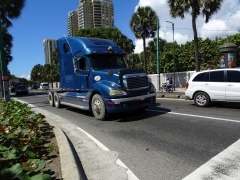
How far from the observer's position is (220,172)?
322cm

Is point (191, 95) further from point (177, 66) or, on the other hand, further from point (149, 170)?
point (177, 66)

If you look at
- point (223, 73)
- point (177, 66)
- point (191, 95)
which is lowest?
point (191, 95)

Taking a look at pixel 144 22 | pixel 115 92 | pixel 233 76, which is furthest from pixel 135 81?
pixel 144 22

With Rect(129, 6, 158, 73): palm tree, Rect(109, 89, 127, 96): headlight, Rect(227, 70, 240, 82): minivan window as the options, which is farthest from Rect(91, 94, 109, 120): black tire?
Rect(129, 6, 158, 73): palm tree

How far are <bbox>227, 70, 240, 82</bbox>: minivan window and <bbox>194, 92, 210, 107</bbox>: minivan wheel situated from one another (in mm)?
1230

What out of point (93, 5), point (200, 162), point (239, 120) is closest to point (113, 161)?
point (200, 162)

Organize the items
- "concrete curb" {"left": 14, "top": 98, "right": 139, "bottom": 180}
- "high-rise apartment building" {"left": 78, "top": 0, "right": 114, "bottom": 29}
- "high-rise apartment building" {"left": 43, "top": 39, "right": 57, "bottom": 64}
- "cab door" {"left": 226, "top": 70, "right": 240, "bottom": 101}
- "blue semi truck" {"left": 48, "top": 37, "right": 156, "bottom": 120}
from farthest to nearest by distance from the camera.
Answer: "high-rise apartment building" {"left": 43, "top": 39, "right": 57, "bottom": 64} → "high-rise apartment building" {"left": 78, "top": 0, "right": 114, "bottom": 29} → "cab door" {"left": 226, "top": 70, "right": 240, "bottom": 101} → "blue semi truck" {"left": 48, "top": 37, "right": 156, "bottom": 120} → "concrete curb" {"left": 14, "top": 98, "right": 139, "bottom": 180}

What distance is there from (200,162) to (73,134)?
3.59 metres

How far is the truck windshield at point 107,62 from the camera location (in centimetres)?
788

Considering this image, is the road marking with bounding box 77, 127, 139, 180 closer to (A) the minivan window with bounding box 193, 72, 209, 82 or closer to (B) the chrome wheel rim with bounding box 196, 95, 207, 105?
(B) the chrome wheel rim with bounding box 196, 95, 207, 105

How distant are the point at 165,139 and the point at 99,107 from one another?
123 inches

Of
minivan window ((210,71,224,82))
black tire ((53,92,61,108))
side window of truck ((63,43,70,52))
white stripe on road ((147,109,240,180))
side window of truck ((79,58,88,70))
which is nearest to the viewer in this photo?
white stripe on road ((147,109,240,180))

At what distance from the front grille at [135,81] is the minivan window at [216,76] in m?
3.42

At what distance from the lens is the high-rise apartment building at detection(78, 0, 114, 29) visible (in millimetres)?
65875
